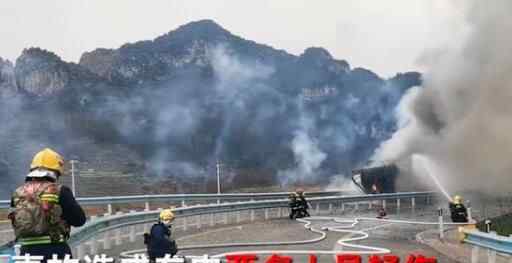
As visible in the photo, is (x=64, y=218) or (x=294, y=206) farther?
(x=294, y=206)

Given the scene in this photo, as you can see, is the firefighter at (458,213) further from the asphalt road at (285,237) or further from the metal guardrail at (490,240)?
the metal guardrail at (490,240)

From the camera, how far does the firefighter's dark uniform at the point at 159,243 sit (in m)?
10.3

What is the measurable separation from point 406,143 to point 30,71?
84380 mm

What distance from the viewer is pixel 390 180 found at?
4756cm

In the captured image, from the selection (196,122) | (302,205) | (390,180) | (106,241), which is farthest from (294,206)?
(196,122)

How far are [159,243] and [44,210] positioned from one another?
3804mm

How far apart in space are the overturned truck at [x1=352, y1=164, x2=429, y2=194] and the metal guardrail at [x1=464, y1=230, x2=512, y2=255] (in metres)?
33.4

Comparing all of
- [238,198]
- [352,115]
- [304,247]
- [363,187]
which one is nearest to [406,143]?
[363,187]

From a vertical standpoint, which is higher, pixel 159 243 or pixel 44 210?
pixel 44 210

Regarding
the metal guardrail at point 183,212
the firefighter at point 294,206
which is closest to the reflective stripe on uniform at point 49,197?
the metal guardrail at point 183,212

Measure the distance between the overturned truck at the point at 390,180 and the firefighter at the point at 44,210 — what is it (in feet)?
135

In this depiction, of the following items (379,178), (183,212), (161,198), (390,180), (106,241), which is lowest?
(106,241)

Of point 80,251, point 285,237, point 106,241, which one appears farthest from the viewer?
point 285,237

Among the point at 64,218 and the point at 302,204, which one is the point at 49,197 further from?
the point at 302,204
